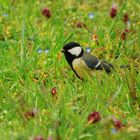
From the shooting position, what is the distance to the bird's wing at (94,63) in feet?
17.9

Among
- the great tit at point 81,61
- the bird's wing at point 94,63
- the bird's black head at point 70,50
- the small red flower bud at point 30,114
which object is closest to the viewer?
the small red flower bud at point 30,114

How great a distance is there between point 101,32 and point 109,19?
81cm

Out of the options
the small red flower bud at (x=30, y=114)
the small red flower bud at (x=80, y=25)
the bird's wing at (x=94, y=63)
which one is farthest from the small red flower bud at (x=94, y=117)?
the small red flower bud at (x=80, y=25)

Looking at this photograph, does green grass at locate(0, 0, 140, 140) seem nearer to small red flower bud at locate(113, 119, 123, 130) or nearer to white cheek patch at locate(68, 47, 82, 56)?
small red flower bud at locate(113, 119, 123, 130)

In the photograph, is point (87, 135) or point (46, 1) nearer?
point (87, 135)

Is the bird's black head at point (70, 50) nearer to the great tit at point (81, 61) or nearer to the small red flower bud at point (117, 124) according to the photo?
the great tit at point (81, 61)

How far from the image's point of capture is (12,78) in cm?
545

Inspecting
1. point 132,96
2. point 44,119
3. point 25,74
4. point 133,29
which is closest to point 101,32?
point 133,29

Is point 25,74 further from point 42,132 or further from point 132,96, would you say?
point 42,132

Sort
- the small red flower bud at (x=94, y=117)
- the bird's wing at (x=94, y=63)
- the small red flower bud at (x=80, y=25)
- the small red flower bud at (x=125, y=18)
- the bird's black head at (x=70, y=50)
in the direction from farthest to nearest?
the small red flower bud at (x=80, y=25), the small red flower bud at (x=125, y=18), the bird's black head at (x=70, y=50), the bird's wing at (x=94, y=63), the small red flower bud at (x=94, y=117)

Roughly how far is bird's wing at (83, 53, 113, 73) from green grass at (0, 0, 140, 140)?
5.0 inches

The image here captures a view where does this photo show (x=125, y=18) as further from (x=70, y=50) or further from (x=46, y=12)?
(x=70, y=50)

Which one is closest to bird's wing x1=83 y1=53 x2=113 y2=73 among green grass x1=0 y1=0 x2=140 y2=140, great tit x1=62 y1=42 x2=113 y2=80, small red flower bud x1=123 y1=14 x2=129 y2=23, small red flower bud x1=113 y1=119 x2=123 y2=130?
great tit x1=62 y1=42 x2=113 y2=80

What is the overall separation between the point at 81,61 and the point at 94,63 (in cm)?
14
